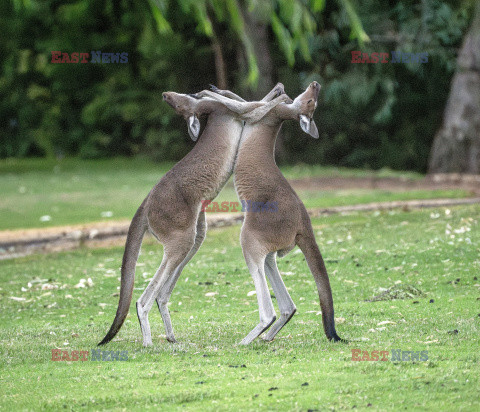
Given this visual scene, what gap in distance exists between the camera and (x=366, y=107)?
25359 millimetres

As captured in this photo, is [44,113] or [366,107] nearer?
[366,107]

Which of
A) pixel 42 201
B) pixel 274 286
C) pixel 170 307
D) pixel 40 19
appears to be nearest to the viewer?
pixel 274 286

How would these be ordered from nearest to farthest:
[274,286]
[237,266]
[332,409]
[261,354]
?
[332,409] < [261,354] < [274,286] < [237,266]

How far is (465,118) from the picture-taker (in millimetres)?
20359

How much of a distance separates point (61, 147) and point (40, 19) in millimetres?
4932

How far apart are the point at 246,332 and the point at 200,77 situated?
71.4 ft

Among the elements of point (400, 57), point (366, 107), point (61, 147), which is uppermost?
point (400, 57)

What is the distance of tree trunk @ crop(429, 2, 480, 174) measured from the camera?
20.3 meters

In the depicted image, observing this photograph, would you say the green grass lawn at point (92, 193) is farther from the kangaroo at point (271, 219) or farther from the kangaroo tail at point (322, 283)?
the kangaroo tail at point (322, 283)

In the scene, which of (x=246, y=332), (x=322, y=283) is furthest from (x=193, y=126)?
(x=246, y=332)

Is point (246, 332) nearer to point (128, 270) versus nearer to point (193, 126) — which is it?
point (128, 270)

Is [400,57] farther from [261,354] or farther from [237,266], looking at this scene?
[261,354]

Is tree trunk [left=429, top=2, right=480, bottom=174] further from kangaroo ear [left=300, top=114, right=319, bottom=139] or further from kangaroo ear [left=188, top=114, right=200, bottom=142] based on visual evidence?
kangaroo ear [left=188, top=114, right=200, bottom=142]

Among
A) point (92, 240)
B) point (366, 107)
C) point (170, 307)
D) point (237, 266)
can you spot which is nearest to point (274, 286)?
point (170, 307)
